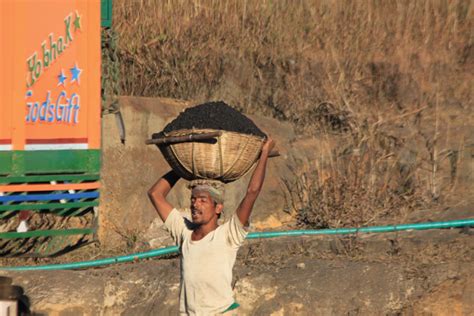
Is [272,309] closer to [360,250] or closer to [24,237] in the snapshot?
[360,250]

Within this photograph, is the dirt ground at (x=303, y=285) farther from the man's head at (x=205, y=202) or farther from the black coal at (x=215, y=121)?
the black coal at (x=215, y=121)

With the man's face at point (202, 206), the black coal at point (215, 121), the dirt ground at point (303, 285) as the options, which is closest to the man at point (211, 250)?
the man's face at point (202, 206)

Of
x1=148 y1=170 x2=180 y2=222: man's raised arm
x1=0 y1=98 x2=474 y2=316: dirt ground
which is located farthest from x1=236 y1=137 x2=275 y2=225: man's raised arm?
x1=0 y1=98 x2=474 y2=316: dirt ground

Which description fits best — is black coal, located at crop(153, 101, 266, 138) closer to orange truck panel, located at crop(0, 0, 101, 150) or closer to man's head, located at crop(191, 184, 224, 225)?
man's head, located at crop(191, 184, 224, 225)

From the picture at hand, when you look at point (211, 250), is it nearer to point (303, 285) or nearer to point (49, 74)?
point (303, 285)

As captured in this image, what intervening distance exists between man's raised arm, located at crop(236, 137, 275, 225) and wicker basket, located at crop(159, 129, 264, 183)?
1.8 inches

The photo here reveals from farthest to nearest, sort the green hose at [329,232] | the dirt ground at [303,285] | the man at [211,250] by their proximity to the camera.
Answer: the green hose at [329,232], the dirt ground at [303,285], the man at [211,250]

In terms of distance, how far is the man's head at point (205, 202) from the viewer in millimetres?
5102

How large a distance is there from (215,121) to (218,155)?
0.19 meters

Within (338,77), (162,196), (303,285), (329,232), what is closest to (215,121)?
(162,196)

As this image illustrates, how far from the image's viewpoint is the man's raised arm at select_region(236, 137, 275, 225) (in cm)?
503

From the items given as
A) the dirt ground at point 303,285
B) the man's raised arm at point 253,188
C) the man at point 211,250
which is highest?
the man's raised arm at point 253,188

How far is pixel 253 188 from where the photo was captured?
5094 mm

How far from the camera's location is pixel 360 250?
847cm
